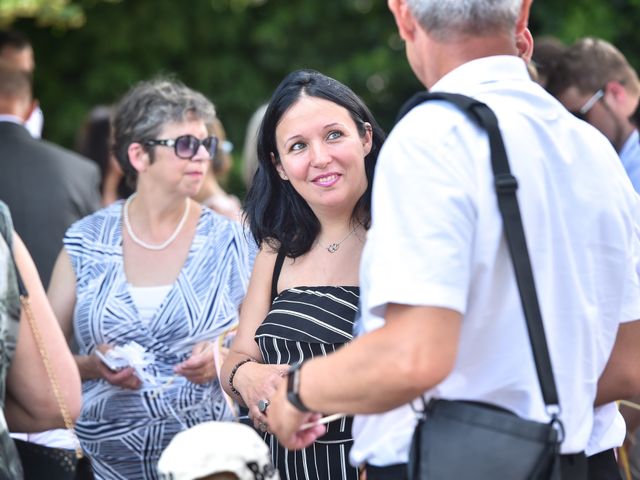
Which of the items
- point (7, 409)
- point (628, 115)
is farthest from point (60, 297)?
point (628, 115)

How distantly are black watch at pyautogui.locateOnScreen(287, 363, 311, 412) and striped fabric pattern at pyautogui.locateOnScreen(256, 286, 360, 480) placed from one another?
0.92 meters

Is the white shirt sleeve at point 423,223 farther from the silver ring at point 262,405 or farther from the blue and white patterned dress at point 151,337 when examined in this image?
the blue and white patterned dress at point 151,337

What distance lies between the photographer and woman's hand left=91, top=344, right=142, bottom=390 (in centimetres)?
380

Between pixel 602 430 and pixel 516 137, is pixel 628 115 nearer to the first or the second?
pixel 602 430

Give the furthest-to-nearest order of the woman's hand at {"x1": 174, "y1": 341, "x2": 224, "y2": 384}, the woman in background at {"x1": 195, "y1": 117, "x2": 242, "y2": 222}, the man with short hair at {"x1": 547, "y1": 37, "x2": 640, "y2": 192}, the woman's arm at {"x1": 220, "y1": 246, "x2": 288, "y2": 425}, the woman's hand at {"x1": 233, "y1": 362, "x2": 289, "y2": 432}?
the woman in background at {"x1": 195, "y1": 117, "x2": 242, "y2": 222} → the man with short hair at {"x1": 547, "y1": 37, "x2": 640, "y2": 192} → the woman's hand at {"x1": 174, "y1": 341, "x2": 224, "y2": 384} → the woman's arm at {"x1": 220, "y1": 246, "x2": 288, "y2": 425} → the woman's hand at {"x1": 233, "y1": 362, "x2": 289, "y2": 432}

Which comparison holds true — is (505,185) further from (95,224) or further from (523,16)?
(95,224)

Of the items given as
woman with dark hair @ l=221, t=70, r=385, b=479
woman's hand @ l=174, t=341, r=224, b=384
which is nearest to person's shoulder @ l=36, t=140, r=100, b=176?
woman's hand @ l=174, t=341, r=224, b=384

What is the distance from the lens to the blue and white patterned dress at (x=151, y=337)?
12.8 feet

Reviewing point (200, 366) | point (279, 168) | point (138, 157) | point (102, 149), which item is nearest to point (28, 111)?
point (102, 149)

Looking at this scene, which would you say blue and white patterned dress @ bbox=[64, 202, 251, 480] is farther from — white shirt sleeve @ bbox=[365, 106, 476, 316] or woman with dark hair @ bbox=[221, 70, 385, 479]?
white shirt sleeve @ bbox=[365, 106, 476, 316]

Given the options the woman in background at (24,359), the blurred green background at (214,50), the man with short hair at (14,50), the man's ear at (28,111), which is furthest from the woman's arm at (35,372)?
the blurred green background at (214,50)

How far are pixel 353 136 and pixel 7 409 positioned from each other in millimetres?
1332

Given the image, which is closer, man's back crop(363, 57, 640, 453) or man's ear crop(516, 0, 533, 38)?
man's back crop(363, 57, 640, 453)

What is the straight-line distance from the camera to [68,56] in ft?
33.6
